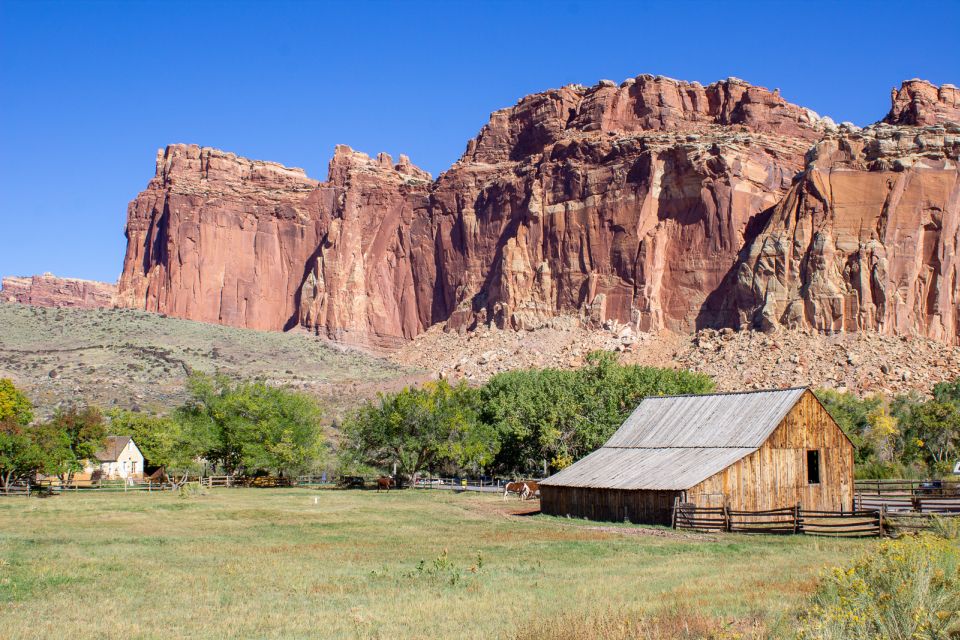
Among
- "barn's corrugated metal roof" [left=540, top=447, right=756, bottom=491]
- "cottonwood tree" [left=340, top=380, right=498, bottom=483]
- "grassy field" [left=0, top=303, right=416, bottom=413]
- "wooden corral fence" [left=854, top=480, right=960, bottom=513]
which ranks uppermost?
"grassy field" [left=0, top=303, right=416, bottom=413]

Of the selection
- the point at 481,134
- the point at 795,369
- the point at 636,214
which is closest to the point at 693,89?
the point at 636,214

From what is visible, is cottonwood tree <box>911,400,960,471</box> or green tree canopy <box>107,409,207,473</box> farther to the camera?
cottonwood tree <box>911,400,960,471</box>

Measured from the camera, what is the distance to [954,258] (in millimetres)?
99562

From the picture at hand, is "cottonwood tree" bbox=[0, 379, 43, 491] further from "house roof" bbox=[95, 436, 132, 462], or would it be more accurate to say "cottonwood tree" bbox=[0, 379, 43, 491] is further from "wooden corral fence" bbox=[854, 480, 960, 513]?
"wooden corral fence" bbox=[854, 480, 960, 513]

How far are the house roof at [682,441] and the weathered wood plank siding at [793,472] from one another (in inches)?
16.6

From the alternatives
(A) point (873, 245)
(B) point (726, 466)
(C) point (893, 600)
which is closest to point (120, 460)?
(B) point (726, 466)

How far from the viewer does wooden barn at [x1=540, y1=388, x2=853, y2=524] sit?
31.1 m

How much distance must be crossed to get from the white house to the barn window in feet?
157

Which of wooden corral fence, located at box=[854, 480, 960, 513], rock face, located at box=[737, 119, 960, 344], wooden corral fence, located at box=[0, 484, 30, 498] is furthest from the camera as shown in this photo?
rock face, located at box=[737, 119, 960, 344]

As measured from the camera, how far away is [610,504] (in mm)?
33531

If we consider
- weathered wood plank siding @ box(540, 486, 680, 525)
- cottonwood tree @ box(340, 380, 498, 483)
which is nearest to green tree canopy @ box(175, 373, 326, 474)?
cottonwood tree @ box(340, 380, 498, 483)

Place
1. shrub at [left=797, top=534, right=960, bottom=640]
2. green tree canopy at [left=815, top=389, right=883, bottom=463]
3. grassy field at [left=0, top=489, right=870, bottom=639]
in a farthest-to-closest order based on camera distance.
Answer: green tree canopy at [left=815, top=389, right=883, bottom=463]
grassy field at [left=0, top=489, right=870, bottom=639]
shrub at [left=797, top=534, right=960, bottom=640]

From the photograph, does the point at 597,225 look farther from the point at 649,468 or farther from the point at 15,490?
the point at 649,468

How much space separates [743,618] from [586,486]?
2049 centimetres
